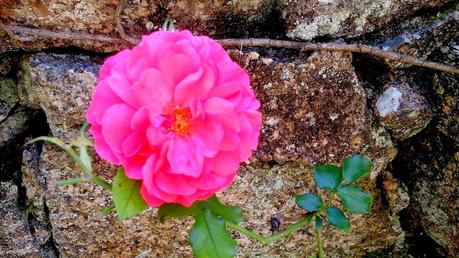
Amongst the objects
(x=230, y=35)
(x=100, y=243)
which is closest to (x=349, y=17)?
(x=230, y=35)

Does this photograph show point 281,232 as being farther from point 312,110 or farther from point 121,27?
point 121,27

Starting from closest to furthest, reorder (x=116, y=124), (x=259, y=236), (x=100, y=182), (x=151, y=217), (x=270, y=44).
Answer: (x=116, y=124) < (x=100, y=182) < (x=259, y=236) < (x=270, y=44) < (x=151, y=217)

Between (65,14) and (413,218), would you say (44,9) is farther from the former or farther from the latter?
(413,218)

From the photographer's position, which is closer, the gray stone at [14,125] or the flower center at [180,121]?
the flower center at [180,121]

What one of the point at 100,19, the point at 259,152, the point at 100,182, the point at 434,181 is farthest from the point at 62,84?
the point at 434,181

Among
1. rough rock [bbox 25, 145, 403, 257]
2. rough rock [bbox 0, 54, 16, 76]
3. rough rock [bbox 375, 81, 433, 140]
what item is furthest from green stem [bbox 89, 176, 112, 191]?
rough rock [bbox 375, 81, 433, 140]

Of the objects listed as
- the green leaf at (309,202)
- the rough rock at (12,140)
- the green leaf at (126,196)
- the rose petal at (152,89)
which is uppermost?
the rose petal at (152,89)

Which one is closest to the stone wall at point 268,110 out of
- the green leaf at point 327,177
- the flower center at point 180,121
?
the green leaf at point 327,177

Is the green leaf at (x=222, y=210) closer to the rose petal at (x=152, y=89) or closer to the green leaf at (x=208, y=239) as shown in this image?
the green leaf at (x=208, y=239)
